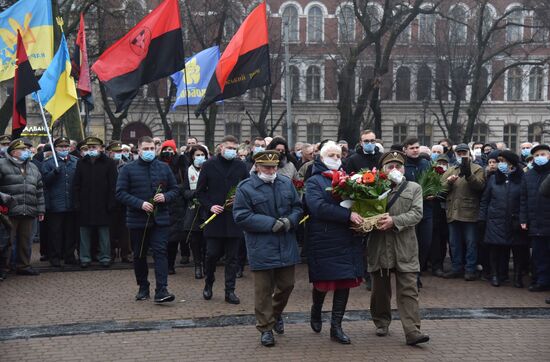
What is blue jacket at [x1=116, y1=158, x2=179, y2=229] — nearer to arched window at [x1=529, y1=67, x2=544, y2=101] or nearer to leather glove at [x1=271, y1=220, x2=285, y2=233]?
leather glove at [x1=271, y1=220, x2=285, y2=233]

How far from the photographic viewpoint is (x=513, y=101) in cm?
5225

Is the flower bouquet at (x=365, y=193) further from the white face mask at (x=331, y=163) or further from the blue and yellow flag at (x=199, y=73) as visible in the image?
A: the blue and yellow flag at (x=199, y=73)

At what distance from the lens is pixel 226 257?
9.50 m

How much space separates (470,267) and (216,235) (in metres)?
4.21

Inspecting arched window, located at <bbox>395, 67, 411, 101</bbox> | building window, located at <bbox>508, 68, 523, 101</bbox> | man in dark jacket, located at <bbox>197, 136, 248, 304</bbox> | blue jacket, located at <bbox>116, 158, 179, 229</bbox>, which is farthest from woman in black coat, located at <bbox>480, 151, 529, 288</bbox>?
building window, located at <bbox>508, 68, 523, 101</bbox>

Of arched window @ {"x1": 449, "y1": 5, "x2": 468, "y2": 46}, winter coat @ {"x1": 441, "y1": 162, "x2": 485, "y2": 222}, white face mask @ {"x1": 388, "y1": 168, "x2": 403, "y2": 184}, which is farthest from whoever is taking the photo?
arched window @ {"x1": 449, "y1": 5, "x2": 468, "y2": 46}

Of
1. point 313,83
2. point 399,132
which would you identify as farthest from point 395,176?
point 399,132

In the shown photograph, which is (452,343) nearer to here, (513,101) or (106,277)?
(106,277)

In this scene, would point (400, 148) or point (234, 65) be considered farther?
point (234, 65)

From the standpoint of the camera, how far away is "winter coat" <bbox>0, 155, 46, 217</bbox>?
37.7 ft

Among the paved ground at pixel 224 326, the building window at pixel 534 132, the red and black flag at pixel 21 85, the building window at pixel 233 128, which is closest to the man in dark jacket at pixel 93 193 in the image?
the paved ground at pixel 224 326

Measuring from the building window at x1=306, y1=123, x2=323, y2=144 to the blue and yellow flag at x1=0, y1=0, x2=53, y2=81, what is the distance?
37.8 metres

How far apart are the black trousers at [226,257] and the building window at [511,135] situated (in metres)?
46.7

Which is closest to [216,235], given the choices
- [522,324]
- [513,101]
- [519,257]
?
[522,324]
